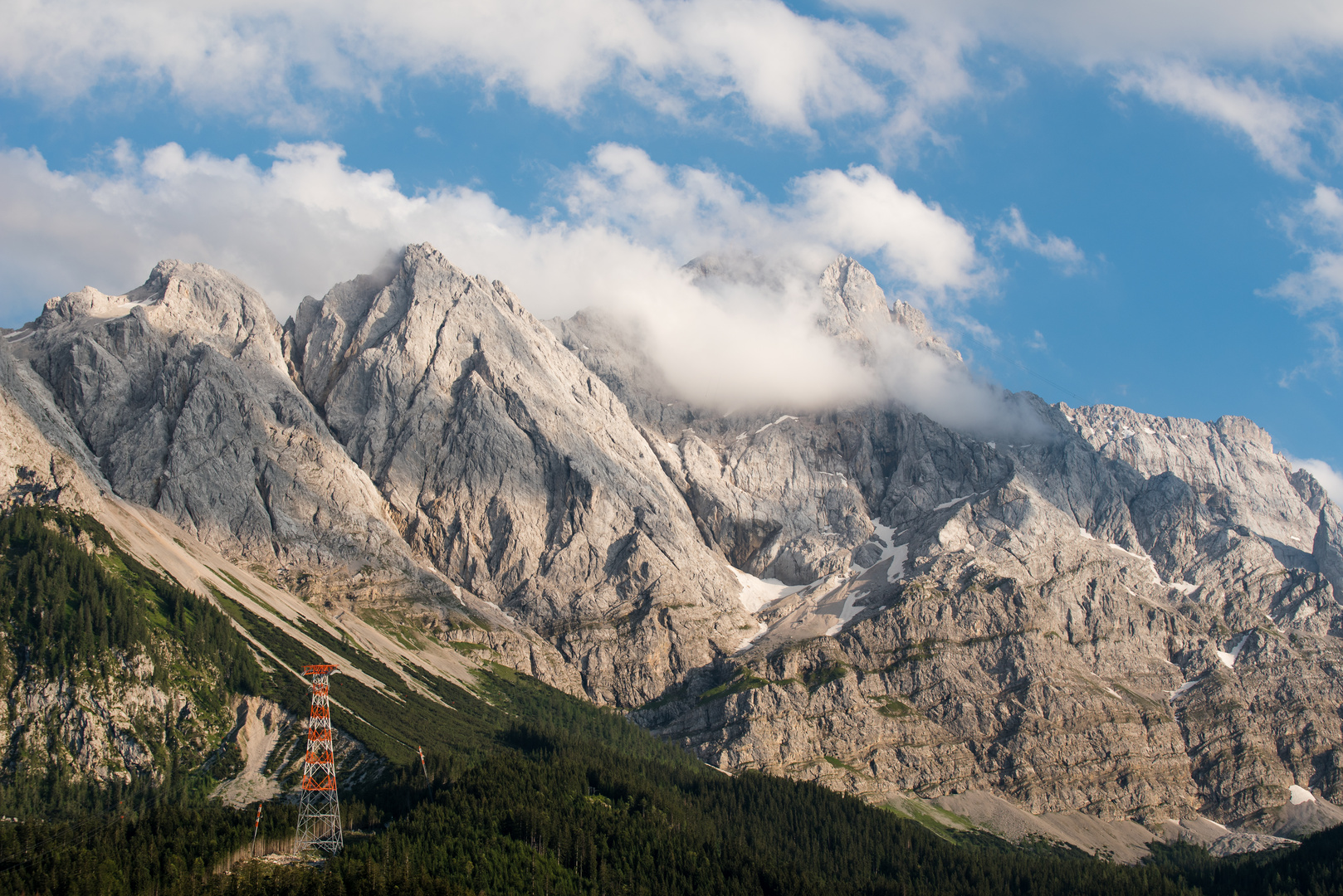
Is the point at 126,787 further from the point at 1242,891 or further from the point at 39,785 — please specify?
the point at 1242,891

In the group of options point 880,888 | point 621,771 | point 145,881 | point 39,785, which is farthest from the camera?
point 621,771

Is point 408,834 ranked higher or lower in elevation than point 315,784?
lower

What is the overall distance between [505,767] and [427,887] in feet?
188

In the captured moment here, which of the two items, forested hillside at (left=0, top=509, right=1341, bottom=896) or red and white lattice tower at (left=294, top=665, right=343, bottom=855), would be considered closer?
red and white lattice tower at (left=294, top=665, right=343, bottom=855)

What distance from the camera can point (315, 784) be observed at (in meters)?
137

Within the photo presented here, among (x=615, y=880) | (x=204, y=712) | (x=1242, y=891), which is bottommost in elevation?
(x=1242, y=891)

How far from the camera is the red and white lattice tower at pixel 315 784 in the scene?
11969cm

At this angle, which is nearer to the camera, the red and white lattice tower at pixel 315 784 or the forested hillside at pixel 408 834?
the red and white lattice tower at pixel 315 784

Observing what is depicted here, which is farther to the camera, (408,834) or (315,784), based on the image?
(408,834)

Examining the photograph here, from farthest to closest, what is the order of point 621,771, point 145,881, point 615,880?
point 621,771 < point 615,880 < point 145,881

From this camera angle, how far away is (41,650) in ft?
619

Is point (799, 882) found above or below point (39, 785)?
below

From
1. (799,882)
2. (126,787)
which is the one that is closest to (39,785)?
(126,787)

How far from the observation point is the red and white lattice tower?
119688 millimetres
